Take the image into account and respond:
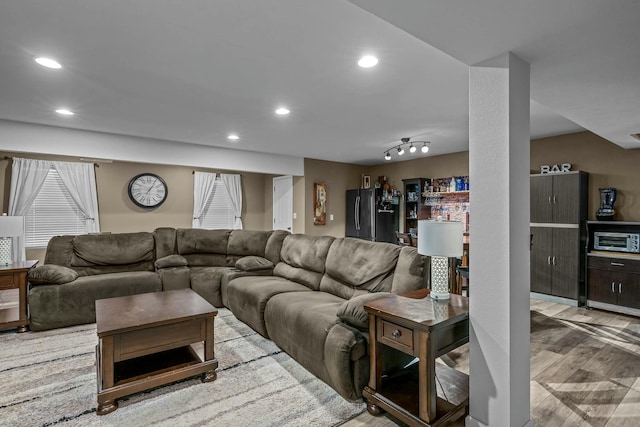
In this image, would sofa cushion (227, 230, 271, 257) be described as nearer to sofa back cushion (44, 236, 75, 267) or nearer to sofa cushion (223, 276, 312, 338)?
sofa cushion (223, 276, 312, 338)

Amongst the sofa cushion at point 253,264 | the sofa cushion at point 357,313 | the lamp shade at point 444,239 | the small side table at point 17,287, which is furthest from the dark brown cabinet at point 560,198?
the small side table at point 17,287

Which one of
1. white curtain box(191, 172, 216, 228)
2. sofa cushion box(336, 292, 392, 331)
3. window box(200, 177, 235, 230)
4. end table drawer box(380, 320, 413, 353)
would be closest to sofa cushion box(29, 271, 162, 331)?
white curtain box(191, 172, 216, 228)

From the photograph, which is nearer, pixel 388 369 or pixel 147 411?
pixel 147 411

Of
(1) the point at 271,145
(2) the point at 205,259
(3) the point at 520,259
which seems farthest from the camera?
(1) the point at 271,145

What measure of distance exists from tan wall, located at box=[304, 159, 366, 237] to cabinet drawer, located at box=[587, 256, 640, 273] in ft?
14.9

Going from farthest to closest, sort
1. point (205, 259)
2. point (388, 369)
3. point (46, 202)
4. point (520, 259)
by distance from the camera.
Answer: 1. point (46, 202)
2. point (205, 259)
3. point (388, 369)
4. point (520, 259)

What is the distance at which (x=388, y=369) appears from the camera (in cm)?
238

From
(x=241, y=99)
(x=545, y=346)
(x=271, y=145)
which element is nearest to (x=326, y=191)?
(x=271, y=145)

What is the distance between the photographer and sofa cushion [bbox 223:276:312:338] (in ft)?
10.9

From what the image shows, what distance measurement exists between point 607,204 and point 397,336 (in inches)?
169

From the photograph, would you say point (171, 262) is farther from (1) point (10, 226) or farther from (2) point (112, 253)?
(1) point (10, 226)

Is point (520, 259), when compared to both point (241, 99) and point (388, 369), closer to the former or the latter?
point (388, 369)

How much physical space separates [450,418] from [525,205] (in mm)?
1277

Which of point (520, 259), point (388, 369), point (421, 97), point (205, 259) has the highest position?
point (421, 97)
